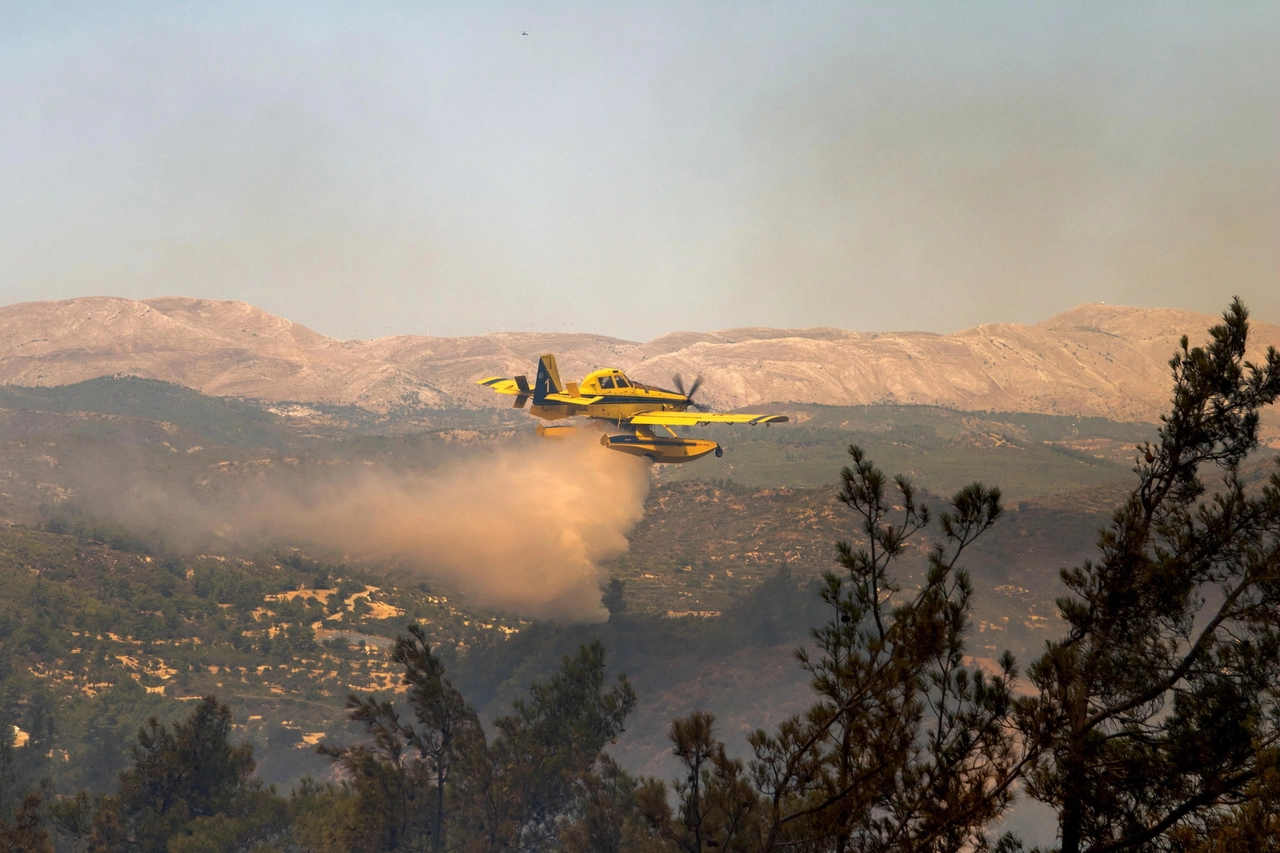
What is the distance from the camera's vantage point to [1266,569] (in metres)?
28.3

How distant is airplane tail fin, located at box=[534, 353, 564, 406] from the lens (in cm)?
9881

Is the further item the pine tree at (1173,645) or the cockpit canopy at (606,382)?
the cockpit canopy at (606,382)

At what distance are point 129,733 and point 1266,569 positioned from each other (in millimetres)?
154325

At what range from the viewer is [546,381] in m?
99.4

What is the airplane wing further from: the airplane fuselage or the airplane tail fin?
the airplane tail fin

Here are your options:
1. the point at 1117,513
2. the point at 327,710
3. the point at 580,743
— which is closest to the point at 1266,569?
the point at 1117,513

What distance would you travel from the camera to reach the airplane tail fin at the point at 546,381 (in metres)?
98.8

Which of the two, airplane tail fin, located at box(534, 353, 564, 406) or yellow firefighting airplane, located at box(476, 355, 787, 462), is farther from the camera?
airplane tail fin, located at box(534, 353, 564, 406)

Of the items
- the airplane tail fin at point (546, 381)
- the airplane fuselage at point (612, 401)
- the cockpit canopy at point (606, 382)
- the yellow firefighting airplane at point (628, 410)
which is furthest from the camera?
the airplane tail fin at point (546, 381)

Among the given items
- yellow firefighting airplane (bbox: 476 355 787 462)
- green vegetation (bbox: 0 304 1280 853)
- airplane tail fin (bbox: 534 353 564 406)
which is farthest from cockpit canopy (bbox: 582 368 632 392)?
green vegetation (bbox: 0 304 1280 853)

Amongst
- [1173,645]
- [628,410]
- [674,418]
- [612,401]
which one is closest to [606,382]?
[612,401]

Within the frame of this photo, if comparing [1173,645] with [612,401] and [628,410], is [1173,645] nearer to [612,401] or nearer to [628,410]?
[628,410]

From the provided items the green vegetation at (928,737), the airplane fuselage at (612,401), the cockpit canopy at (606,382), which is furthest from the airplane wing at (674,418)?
the green vegetation at (928,737)

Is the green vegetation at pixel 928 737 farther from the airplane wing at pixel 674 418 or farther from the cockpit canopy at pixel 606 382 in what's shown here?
the cockpit canopy at pixel 606 382
